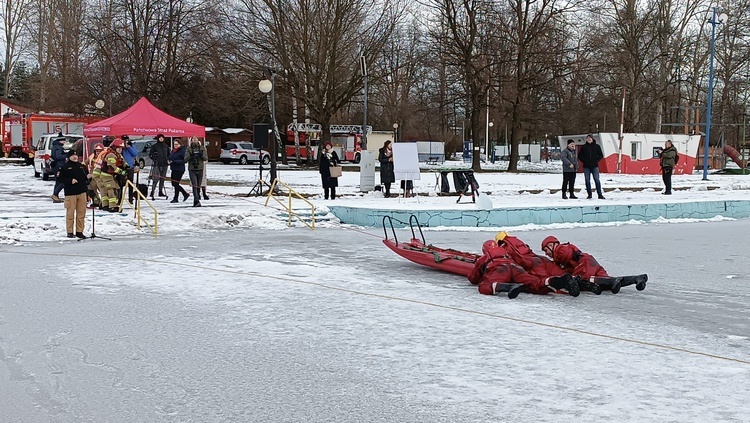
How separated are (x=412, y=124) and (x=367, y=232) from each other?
2329 inches

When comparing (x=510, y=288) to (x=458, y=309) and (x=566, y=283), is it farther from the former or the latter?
(x=458, y=309)

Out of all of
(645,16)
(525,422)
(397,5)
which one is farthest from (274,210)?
(645,16)

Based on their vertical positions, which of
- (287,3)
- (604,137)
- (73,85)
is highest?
(287,3)

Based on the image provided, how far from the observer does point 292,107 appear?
47.7 m

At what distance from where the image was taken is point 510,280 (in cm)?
833

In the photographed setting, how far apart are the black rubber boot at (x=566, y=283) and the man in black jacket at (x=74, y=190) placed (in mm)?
8574

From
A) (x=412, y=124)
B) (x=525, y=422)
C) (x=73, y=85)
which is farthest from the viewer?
(x=412, y=124)

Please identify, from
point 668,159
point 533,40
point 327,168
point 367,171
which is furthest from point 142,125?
point 533,40

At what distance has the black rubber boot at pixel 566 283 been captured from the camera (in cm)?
814

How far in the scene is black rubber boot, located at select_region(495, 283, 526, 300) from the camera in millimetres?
8094

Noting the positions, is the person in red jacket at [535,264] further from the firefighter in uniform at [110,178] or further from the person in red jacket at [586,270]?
the firefighter in uniform at [110,178]

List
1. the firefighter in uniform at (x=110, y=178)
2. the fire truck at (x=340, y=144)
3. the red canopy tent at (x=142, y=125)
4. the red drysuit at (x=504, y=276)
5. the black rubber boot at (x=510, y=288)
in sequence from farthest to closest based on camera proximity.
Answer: the fire truck at (x=340, y=144) < the red canopy tent at (x=142, y=125) < the firefighter in uniform at (x=110, y=178) < the red drysuit at (x=504, y=276) < the black rubber boot at (x=510, y=288)

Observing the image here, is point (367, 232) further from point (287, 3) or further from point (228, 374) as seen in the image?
point (287, 3)

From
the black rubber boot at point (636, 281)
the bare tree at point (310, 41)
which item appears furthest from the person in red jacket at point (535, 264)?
the bare tree at point (310, 41)
